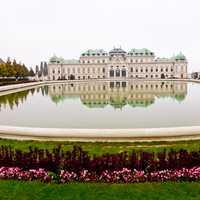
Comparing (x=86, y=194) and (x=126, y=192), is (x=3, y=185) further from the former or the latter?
(x=126, y=192)

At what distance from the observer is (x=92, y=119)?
15.3 meters

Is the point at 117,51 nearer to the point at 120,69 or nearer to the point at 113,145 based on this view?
the point at 120,69

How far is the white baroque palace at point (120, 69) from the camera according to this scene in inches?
3627

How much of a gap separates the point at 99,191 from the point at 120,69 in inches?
3367

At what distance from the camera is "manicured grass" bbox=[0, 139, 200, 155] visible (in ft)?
Result: 30.4

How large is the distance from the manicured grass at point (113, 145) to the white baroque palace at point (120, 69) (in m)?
81.1

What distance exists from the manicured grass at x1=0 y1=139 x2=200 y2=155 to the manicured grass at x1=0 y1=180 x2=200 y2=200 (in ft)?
9.36

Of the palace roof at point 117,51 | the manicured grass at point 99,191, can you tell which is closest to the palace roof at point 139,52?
the palace roof at point 117,51

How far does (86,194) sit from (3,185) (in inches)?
62.4

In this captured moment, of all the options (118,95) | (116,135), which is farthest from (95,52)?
(116,135)

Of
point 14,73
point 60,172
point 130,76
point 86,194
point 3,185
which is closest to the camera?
point 86,194

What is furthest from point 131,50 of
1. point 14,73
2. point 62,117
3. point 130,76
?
point 62,117

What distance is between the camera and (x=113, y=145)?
9836mm

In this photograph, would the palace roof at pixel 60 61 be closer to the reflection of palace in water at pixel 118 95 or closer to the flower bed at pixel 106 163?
the reflection of palace in water at pixel 118 95
